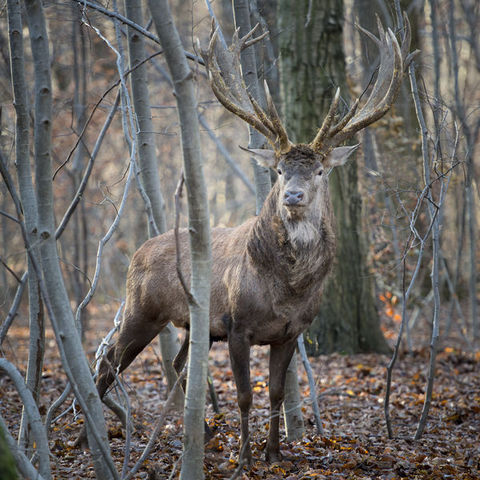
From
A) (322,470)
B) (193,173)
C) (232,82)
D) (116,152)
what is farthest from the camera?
(116,152)

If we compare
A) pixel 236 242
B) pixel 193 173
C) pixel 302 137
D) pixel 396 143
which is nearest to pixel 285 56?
pixel 302 137

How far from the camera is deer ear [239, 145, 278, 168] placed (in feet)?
17.3

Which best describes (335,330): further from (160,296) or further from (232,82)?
(232,82)

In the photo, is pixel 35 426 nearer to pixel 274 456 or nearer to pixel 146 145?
pixel 274 456

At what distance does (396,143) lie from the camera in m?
11.0

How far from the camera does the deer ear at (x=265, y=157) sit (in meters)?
5.26

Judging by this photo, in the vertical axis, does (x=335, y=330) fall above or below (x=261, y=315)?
below

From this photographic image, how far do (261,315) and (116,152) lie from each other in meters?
14.4

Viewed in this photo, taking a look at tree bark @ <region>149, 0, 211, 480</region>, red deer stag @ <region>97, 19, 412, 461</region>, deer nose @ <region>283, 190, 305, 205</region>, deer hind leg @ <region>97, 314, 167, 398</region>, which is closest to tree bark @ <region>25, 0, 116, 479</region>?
tree bark @ <region>149, 0, 211, 480</region>

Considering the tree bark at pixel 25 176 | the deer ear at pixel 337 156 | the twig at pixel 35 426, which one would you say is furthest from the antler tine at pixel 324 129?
the twig at pixel 35 426

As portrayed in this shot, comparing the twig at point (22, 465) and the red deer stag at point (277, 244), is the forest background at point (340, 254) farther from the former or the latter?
the red deer stag at point (277, 244)

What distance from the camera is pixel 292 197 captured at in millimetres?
4648

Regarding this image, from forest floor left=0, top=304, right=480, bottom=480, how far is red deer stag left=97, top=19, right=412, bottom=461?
1.53 ft

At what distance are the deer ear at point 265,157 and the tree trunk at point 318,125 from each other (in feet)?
11.2
